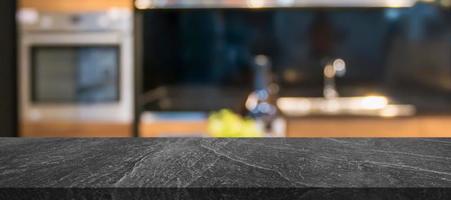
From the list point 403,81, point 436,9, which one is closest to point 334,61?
point 403,81

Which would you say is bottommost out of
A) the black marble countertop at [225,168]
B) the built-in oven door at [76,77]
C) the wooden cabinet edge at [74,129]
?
the wooden cabinet edge at [74,129]

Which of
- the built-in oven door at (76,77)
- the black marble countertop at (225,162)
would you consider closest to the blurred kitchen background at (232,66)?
the built-in oven door at (76,77)

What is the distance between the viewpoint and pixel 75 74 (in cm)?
376

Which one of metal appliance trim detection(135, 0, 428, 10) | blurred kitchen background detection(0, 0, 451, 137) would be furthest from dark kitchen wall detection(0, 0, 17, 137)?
metal appliance trim detection(135, 0, 428, 10)

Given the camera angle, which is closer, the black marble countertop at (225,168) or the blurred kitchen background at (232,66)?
the black marble countertop at (225,168)

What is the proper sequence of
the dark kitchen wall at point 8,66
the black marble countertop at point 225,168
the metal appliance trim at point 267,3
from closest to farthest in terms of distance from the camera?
1. the black marble countertop at point 225,168
2. the dark kitchen wall at point 8,66
3. the metal appliance trim at point 267,3

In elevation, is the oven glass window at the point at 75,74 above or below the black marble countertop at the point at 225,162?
above

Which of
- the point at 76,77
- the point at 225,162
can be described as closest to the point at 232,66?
→ the point at 76,77

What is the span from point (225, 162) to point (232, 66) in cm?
355

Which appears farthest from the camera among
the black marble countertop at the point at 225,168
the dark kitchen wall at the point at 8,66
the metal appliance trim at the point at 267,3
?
the metal appliance trim at the point at 267,3

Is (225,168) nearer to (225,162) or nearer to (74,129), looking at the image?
(225,162)

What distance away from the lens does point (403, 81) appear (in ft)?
14.3

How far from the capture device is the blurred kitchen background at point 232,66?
12.2 feet

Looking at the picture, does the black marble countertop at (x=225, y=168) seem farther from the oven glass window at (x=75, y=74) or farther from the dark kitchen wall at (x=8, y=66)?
the dark kitchen wall at (x=8, y=66)
